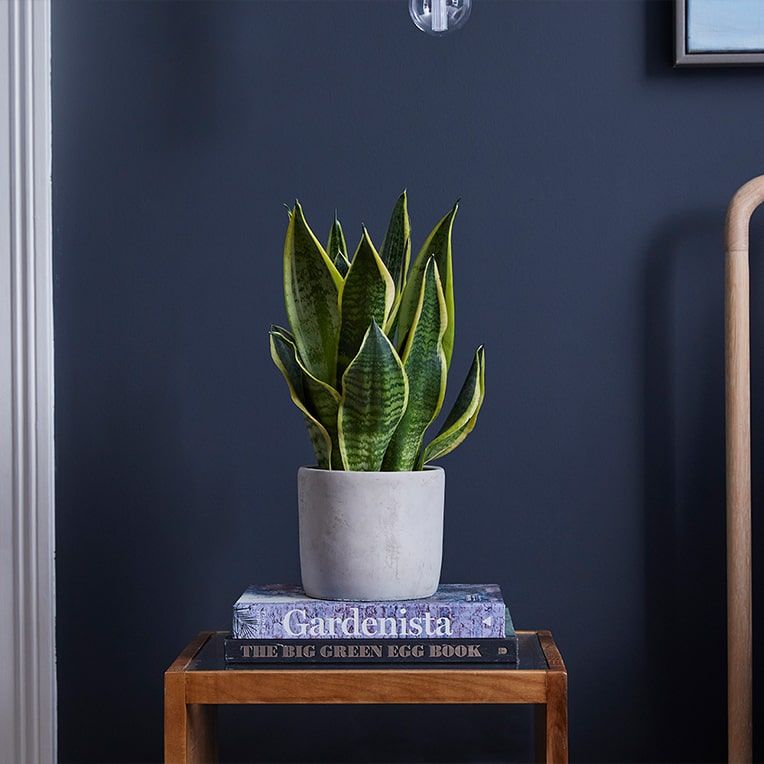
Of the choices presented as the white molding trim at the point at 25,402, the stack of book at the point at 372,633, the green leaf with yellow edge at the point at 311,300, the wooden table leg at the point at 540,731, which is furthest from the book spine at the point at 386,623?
the white molding trim at the point at 25,402

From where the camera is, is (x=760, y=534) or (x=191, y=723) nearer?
(x=191, y=723)

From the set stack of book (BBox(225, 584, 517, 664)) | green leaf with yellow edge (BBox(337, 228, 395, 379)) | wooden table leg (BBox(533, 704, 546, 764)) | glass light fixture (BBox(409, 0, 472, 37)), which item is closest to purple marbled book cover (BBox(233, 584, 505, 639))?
stack of book (BBox(225, 584, 517, 664))

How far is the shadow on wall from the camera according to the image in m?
1.30

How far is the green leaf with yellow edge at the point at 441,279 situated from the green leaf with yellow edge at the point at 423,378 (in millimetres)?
20

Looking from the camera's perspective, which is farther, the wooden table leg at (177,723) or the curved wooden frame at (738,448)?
the curved wooden frame at (738,448)

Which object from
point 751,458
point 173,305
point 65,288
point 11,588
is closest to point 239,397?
point 173,305

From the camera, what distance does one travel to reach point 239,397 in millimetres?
1329

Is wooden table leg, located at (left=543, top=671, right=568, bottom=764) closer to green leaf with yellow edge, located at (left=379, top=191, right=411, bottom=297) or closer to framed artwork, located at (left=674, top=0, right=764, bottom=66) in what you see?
green leaf with yellow edge, located at (left=379, top=191, right=411, bottom=297)

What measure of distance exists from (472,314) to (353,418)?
0.37 metres

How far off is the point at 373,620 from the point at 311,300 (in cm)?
33

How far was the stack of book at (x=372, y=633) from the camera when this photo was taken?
99 centimetres

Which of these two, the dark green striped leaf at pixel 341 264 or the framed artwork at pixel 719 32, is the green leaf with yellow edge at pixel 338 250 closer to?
the dark green striped leaf at pixel 341 264

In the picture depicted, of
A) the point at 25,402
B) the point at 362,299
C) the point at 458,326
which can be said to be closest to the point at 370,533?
the point at 362,299

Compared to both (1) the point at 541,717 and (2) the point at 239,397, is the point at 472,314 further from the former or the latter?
(1) the point at 541,717
